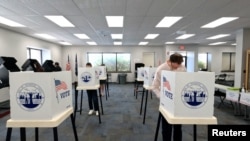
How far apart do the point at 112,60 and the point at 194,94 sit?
1124cm

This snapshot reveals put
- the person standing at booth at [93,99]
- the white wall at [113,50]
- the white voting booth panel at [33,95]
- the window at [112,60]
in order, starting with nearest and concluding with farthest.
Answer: the white voting booth panel at [33,95] < the person standing at booth at [93,99] < the white wall at [113,50] < the window at [112,60]

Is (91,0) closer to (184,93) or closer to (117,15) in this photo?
(117,15)

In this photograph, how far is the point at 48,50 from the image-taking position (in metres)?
10.2

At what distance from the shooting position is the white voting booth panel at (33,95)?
58.6 inches

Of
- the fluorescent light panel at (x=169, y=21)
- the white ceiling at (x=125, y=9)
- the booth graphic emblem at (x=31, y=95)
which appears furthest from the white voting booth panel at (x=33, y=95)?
the fluorescent light panel at (x=169, y=21)

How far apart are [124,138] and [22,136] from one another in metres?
2.01

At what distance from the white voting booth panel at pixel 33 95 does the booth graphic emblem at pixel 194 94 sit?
3.66 ft

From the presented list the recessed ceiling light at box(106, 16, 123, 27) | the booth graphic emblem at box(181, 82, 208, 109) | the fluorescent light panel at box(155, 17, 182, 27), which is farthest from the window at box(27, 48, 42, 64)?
the booth graphic emblem at box(181, 82, 208, 109)

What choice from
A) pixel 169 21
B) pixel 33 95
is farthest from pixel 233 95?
pixel 33 95

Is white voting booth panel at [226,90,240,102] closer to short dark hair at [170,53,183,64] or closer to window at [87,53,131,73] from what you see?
short dark hair at [170,53,183,64]

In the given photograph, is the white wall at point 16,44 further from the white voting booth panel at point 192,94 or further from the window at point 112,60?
Result: the white voting booth panel at point 192,94

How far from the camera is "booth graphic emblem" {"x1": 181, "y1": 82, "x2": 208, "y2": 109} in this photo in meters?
1.52

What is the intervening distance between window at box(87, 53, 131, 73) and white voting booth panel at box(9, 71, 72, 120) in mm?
11079

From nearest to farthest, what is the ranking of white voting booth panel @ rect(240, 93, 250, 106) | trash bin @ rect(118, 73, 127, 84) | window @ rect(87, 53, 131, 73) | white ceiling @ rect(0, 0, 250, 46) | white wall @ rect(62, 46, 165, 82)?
1. white ceiling @ rect(0, 0, 250, 46)
2. white voting booth panel @ rect(240, 93, 250, 106)
3. trash bin @ rect(118, 73, 127, 84)
4. white wall @ rect(62, 46, 165, 82)
5. window @ rect(87, 53, 131, 73)
